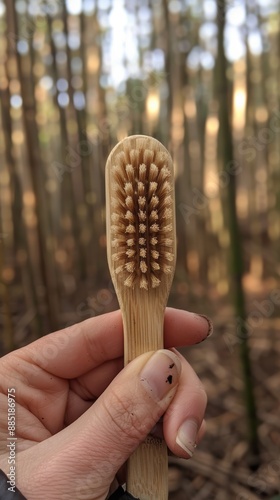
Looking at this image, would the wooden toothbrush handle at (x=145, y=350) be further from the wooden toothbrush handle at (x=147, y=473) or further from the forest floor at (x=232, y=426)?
the forest floor at (x=232, y=426)

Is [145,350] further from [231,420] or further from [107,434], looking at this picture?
[231,420]

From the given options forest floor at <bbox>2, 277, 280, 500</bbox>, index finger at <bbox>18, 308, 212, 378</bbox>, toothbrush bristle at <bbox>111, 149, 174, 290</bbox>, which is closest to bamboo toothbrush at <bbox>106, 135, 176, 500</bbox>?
toothbrush bristle at <bbox>111, 149, 174, 290</bbox>

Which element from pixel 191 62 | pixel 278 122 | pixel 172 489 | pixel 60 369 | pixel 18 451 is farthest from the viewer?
pixel 191 62

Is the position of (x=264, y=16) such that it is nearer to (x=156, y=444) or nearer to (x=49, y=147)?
(x=49, y=147)

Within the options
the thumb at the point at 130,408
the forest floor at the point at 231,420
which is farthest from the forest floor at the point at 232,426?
the thumb at the point at 130,408

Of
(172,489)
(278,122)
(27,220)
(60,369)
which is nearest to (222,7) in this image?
(278,122)

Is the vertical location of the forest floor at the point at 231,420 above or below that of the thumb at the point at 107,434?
below

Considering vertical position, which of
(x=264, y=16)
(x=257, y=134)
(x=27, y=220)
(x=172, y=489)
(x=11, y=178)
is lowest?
(x=172, y=489)
